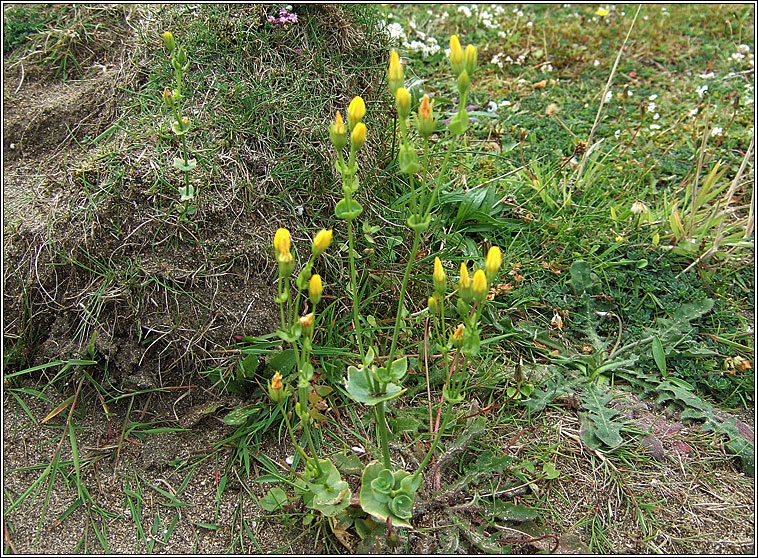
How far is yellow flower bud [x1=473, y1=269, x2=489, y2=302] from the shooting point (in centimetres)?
147

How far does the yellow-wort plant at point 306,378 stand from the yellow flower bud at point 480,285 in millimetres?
368

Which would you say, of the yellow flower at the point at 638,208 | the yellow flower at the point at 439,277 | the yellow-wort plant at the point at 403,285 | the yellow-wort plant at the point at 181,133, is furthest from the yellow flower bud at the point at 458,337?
the yellow flower at the point at 638,208

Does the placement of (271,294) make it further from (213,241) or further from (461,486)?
(461,486)

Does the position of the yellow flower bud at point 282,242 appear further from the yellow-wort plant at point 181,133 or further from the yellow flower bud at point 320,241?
the yellow-wort plant at point 181,133

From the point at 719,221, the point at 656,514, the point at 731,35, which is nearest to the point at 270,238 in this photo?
the point at 656,514

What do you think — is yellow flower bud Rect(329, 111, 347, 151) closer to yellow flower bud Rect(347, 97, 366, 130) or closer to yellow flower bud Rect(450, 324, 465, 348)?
yellow flower bud Rect(347, 97, 366, 130)

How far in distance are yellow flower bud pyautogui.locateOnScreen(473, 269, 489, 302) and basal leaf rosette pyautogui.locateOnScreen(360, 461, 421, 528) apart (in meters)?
0.60

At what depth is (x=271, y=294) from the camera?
2.24 metres

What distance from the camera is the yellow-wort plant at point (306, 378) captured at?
58.4 inches

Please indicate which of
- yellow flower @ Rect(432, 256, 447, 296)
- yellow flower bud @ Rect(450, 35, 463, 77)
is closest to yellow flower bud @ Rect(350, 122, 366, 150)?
yellow flower bud @ Rect(450, 35, 463, 77)

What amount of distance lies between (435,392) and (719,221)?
167 cm

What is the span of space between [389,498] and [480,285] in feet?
2.28

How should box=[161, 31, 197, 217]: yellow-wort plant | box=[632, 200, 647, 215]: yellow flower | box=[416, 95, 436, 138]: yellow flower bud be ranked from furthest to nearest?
box=[632, 200, 647, 215]: yellow flower
box=[161, 31, 197, 217]: yellow-wort plant
box=[416, 95, 436, 138]: yellow flower bud

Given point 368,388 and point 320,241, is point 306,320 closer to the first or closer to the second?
point 320,241
